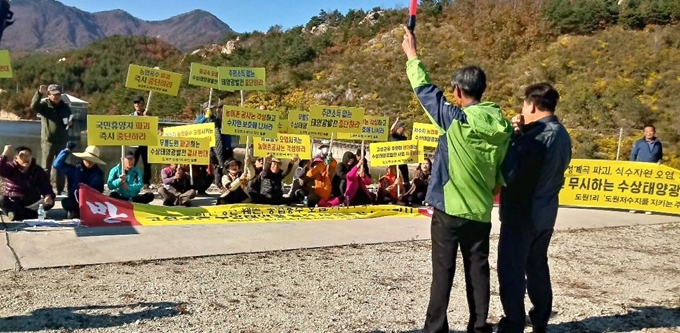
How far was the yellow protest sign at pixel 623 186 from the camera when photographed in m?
10.6

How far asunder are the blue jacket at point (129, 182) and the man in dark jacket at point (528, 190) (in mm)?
5925

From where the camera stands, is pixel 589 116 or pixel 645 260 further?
pixel 589 116

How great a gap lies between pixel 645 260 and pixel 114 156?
1748cm

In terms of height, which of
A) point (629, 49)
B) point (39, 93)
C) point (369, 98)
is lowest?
point (39, 93)

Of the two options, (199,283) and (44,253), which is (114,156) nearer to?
(44,253)

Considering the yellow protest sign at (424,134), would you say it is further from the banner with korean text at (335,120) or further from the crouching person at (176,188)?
the crouching person at (176,188)

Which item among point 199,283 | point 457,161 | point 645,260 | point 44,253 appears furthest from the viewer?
point 645,260

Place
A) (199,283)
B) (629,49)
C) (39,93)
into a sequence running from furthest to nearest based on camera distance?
(629,49), (39,93), (199,283)

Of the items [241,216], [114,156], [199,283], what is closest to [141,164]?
[241,216]

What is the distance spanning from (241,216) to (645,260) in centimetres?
498

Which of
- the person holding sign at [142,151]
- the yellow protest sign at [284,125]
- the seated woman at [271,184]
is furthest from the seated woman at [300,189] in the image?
the person holding sign at [142,151]

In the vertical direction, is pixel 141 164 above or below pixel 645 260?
above

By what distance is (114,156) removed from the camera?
20234 mm

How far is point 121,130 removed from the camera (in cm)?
804
